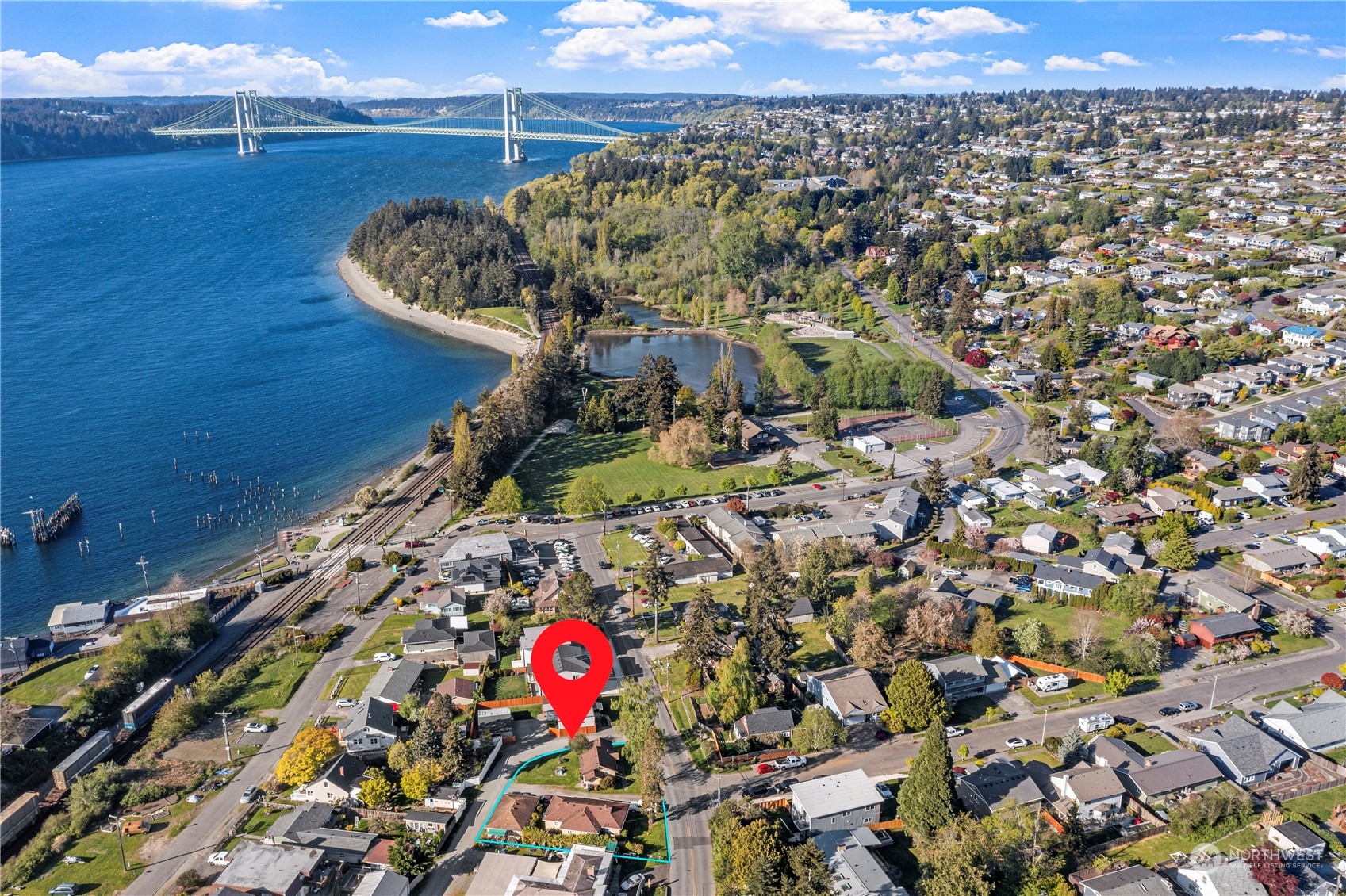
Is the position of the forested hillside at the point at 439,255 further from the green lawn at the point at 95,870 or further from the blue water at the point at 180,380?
the green lawn at the point at 95,870

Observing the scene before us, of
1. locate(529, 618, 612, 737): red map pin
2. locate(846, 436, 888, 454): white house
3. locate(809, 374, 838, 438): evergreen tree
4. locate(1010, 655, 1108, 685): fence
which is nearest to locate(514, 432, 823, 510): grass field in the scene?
locate(846, 436, 888, 454): white house

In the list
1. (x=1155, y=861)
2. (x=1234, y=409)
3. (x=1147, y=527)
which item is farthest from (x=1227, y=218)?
(x=1155, y=861)

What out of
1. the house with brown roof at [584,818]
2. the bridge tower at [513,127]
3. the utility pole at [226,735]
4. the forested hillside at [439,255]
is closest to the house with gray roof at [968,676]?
the house with brown roof at [584,818]

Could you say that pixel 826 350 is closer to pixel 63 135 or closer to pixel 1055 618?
pixel 1055 618

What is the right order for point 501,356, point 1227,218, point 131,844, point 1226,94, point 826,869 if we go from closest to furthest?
point 826,869 < point 131,844 < point 501,356 < point 1227,218 < point 1226,94

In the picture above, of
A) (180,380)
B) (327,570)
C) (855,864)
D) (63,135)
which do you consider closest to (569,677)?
(855,864)

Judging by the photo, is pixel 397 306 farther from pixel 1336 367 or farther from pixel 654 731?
pixel 1336 367
